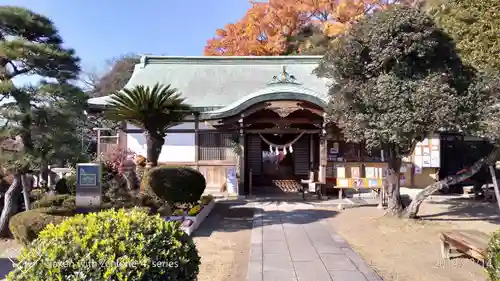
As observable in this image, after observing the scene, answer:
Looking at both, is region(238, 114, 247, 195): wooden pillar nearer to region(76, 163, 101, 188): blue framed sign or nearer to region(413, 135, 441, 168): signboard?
region(76, 163, 101, 188): blue framed sign

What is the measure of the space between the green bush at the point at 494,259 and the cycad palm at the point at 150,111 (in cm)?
781

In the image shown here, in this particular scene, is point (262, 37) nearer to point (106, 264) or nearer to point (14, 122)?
point (14, 122)

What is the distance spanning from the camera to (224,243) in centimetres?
760

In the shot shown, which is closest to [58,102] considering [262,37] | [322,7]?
[262,37]

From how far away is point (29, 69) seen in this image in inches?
310

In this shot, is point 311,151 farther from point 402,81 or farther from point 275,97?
point 402,81

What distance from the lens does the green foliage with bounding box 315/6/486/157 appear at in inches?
312

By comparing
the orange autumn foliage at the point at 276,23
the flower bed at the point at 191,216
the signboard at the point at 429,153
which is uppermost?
the orange autumn foliage at the point at 276,23

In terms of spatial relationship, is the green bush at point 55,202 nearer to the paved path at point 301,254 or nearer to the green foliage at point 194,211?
the green foliage at point 194,211

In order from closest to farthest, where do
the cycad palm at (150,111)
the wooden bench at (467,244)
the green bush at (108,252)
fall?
1. the green bush at (108,252)
2. the wooden bench at (467,244)
3. the cycad palm at (150,111)

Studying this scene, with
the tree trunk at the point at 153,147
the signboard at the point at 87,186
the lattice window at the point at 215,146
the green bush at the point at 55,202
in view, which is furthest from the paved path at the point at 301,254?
the lattice window at the point at 215,146

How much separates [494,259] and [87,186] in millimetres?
7697

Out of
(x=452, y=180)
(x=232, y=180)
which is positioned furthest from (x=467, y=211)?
(x=232, y=180)

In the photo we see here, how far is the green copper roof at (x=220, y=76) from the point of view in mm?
15273
